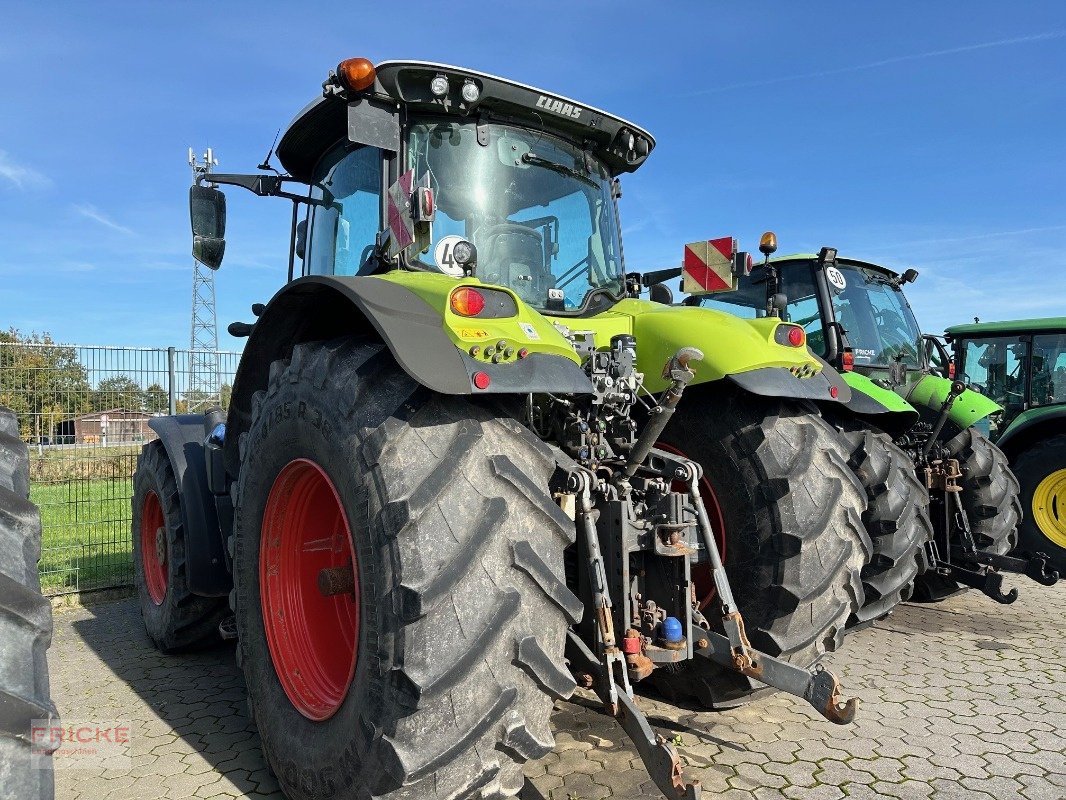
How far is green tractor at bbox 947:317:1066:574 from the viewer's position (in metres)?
7.44

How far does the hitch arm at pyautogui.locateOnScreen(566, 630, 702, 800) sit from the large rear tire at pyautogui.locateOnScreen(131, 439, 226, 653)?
2.60m

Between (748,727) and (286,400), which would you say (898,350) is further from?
(286,400)

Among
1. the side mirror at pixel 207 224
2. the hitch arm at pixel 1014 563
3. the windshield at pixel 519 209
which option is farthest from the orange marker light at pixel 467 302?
the hitch arm at pixel 1014 563

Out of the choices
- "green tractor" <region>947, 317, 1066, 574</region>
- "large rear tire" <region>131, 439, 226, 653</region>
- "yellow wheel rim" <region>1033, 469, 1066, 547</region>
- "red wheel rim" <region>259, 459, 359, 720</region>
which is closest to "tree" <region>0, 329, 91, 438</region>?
"large rear tire" <region>131, 439, 226, 653</region>

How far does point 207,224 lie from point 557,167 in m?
1.81

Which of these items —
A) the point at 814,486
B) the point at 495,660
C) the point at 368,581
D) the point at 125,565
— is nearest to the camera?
the point at 495,660

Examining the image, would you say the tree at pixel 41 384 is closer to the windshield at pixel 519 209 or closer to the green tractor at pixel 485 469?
the green tractor at pixel 485 469

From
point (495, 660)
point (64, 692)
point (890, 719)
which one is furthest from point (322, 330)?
point (890, 719)

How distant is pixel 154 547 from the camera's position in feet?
16.5

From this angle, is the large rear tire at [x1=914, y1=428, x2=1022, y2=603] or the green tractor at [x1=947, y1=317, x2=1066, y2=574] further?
the green tractor at [x1=947, y1=317, x2=1066, y2=574]

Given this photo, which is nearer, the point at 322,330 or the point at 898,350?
the point at 322,330

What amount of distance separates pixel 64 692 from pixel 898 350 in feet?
22.1

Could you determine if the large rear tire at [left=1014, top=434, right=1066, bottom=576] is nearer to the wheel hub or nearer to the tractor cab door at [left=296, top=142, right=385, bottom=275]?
the tractor cab door at [left=296, top=142, right=385, bottom=275]

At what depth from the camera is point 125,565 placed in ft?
22.0
